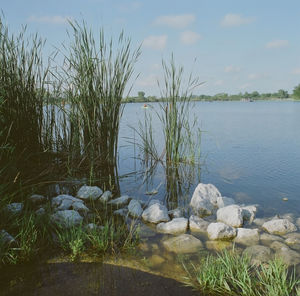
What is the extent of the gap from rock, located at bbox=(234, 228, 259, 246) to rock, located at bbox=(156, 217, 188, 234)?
0.37 meters

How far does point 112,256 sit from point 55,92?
7.08ft

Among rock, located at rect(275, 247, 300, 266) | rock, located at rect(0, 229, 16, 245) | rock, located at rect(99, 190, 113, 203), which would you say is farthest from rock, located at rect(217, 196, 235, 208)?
rock, located at rect(0, 229, 16, 245)

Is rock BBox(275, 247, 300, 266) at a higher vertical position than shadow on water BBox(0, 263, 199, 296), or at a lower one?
lower

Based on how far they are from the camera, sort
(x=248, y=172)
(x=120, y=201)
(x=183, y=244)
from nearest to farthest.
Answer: (x=183, y=244), (x=120, y=201), (x=248, y=172)

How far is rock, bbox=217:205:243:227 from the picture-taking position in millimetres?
2148

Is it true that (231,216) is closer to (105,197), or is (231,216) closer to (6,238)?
(105,197)

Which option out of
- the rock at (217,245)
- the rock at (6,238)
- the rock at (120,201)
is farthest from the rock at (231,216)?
the rock at (6,238)

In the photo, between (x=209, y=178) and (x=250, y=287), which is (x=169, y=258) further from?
(x=209, y=178)

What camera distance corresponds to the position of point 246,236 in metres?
1.97

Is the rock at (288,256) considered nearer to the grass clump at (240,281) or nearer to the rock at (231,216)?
the grass clump at (240,281)

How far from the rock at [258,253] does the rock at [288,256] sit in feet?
0.18

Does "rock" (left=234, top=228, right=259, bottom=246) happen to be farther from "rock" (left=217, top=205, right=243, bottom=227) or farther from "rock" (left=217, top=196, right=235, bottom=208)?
"rock" (left=217, top=196, right=235, bottom=208)

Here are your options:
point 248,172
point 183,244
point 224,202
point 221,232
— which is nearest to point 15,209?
point 183,244

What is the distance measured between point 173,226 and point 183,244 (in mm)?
235
